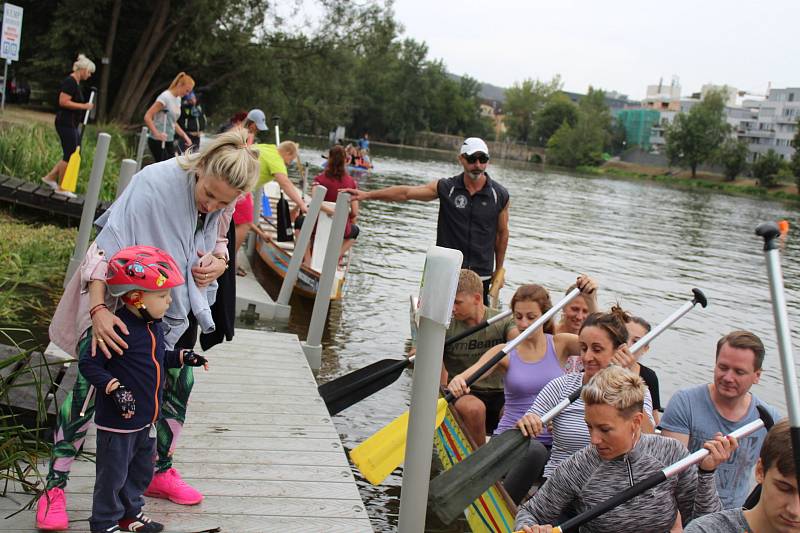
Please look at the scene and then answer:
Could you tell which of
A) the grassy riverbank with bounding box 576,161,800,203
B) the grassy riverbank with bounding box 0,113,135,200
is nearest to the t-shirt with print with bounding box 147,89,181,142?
the grassy riverbank with bounding box 0,113,135,200

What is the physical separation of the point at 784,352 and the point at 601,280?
16.3 meters

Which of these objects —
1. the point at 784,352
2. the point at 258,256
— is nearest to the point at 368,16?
the point at 258,256

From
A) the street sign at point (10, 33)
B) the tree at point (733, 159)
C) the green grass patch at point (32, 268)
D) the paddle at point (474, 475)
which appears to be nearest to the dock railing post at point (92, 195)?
the green grass patch at point (32, 268)

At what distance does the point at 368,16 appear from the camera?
3228cm

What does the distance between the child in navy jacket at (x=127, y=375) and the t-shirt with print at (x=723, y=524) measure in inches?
83.3

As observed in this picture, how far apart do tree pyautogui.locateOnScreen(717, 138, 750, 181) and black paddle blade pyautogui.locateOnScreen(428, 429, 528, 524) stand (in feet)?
320

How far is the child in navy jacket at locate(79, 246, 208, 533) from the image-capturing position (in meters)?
3.35

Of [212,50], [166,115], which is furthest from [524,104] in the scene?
[166,115]

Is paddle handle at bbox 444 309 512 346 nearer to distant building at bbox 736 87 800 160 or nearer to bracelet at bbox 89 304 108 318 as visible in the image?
bracelet at bbox 89 304 108 318

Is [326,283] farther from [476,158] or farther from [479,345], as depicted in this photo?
[479,345]

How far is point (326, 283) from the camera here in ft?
25.5

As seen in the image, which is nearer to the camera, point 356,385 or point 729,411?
point 729,411

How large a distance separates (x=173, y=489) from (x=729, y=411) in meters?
3.01

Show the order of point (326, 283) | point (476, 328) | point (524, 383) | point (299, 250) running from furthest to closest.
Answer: point (299, 250), point (326, 283), point (476, 328), point (524, 383)
